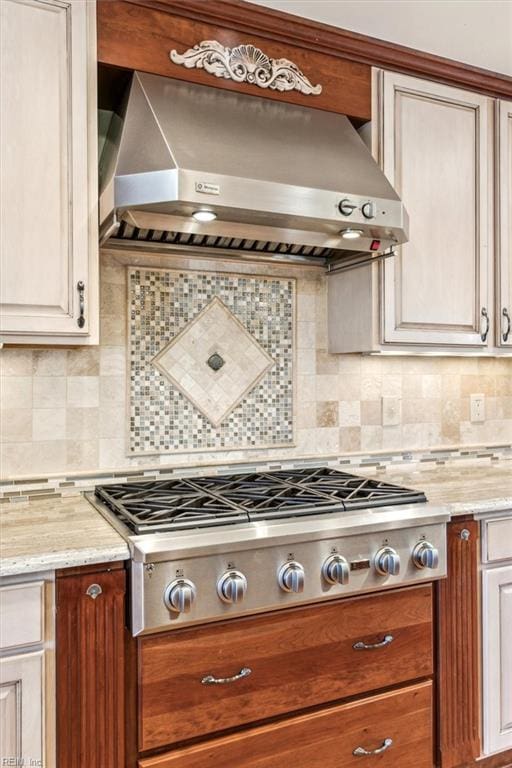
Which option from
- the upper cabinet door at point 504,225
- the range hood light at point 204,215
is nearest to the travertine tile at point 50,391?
the range hood light at point 204,215

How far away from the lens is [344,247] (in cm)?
192

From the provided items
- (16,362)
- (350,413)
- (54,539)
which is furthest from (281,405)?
Answer: (54,539)

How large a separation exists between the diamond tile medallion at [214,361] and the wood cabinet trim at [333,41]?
90 cm

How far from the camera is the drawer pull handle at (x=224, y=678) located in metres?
1.38

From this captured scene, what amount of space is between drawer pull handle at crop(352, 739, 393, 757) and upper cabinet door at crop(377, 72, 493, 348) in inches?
49.3

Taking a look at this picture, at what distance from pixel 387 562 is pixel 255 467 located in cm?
73

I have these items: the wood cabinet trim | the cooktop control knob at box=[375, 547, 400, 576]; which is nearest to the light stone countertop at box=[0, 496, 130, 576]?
the cooktop control knob at box=[375, 547, 400, 576]

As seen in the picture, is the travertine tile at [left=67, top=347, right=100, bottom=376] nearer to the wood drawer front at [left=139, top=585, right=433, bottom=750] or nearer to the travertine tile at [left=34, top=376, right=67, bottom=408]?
the travertine tile at [left=34, top=376, right=67, bottom=408]

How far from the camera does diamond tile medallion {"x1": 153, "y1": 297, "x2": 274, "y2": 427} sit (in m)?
2.07

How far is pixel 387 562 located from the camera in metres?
1.57

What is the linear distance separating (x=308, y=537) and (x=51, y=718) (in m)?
0.72

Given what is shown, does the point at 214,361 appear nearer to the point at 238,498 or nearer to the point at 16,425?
the point at 238,498

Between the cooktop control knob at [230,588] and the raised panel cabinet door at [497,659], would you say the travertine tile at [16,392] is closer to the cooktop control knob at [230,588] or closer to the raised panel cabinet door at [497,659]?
the cooktop control knob at [230,588]

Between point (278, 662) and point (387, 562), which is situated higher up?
point (387, 562)
